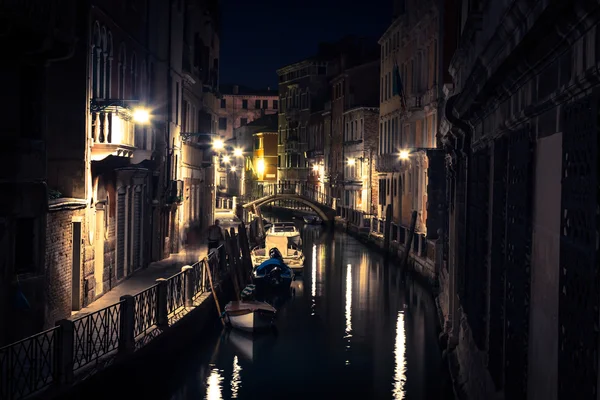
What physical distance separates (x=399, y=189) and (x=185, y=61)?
1513cm

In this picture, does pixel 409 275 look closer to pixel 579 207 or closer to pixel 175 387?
pixel 175 387

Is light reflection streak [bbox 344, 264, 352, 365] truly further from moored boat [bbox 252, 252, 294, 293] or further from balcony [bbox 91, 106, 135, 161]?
balcony [bbox 91, 106, 135, 161]

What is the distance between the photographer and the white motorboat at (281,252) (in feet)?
106

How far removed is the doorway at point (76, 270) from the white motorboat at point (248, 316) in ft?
18.3

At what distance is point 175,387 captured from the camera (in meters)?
15.6

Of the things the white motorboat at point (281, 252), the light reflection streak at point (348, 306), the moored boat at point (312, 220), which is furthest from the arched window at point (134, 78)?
the moored boat at point (312, 220)

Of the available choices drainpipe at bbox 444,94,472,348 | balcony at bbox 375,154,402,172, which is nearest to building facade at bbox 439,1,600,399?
drainpipe at bbox 444,94,472,348

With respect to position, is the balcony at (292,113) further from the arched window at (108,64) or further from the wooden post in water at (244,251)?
the arched window at (108,64)

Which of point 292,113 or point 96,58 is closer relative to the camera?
point 96,58

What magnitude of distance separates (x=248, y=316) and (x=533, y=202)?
47.3ft

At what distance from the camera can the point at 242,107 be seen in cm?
10069

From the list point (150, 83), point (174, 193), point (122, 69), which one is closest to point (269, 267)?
point (174, 193)

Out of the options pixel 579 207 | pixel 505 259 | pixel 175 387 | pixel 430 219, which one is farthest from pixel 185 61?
pixel 579 207

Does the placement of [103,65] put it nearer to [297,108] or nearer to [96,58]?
[96,58]
